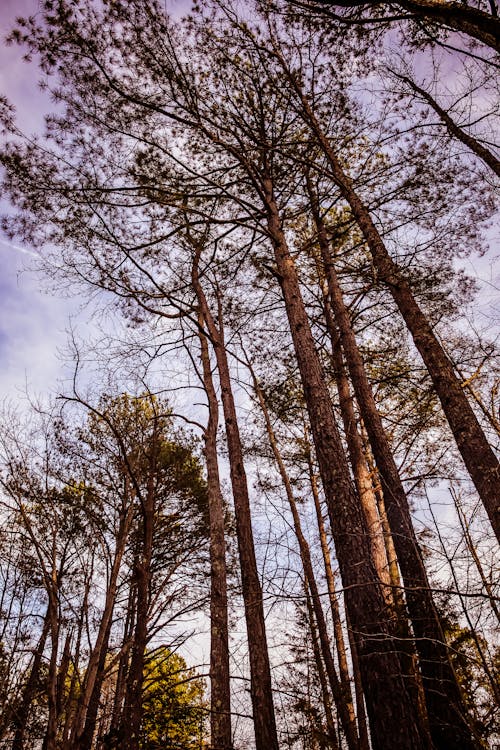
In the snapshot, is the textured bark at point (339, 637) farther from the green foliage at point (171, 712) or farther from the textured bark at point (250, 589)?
the green foliage at point (171, 712)

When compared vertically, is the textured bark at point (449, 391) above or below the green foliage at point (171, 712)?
above

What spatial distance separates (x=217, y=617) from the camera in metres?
4.59

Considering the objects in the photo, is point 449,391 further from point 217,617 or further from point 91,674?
point 91,674

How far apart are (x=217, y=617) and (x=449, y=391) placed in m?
3.67

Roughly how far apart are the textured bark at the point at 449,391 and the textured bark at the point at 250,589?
7.12ft

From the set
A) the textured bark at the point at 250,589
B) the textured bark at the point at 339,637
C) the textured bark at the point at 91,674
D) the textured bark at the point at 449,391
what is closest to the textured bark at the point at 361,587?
the textured bark at the point at 339,637

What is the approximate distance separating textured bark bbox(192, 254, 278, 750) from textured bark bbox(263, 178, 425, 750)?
796mm

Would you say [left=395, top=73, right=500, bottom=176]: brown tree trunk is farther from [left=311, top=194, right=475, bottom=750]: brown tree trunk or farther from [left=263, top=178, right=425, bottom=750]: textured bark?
[left=263, top=178, right=425, bottom=750]: textured bark

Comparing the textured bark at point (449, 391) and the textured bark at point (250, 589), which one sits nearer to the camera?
the textured bark at point (449, 391)

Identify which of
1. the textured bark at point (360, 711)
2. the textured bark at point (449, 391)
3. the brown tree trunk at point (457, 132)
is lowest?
the textured bark at point (360, 711)

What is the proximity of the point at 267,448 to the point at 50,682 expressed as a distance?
17.7 feet

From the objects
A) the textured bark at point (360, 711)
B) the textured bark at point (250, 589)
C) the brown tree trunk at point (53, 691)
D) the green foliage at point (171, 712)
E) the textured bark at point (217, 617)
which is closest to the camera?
the brown tree trunk at point (53, 691)

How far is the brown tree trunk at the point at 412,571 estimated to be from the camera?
260 centimetres

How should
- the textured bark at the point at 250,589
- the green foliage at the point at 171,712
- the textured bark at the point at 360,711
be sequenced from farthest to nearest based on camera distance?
the green foliage at the point at 171,712
the textured bark at the point at 250,589
the textured bark at the point at 360,711
